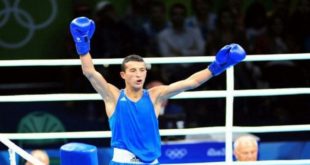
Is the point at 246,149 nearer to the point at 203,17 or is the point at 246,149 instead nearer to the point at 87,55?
the point at 87,55

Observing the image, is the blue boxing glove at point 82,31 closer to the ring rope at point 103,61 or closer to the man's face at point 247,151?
the ring rope at point 103,61

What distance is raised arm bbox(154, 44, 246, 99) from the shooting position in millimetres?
4762

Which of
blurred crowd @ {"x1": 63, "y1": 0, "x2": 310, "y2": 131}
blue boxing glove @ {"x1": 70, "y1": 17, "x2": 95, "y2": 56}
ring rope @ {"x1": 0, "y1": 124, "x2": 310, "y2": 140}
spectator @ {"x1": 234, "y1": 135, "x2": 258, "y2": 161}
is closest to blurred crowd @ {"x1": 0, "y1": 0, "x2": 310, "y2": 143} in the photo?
blurred crowd @ {"x1": 63, "y1": 0, "x2": 310, "y2": 131}

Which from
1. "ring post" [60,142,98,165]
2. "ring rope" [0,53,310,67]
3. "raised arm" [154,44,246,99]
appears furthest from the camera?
"ring rope" [0,53,310,67]

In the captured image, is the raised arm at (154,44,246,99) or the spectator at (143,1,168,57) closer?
the raised arm at (154,44,246,99)

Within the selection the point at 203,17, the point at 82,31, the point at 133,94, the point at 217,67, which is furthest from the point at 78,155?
the point at 203,17

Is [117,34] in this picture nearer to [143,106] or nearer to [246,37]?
[246,37]

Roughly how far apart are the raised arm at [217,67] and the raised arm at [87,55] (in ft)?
0.93

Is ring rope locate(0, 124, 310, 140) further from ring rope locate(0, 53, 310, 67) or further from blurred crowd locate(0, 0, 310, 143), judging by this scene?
blurred crowd locate(0, 0, 310, 143)

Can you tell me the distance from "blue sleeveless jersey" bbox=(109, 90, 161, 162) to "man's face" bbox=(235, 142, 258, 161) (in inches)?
43.7

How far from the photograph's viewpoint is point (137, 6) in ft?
29.2

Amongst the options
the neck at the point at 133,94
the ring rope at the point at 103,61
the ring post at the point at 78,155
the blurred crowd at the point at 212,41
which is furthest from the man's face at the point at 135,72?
the blurred crowd at the point at 212,41

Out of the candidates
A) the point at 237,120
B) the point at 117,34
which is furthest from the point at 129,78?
the point at 117,34

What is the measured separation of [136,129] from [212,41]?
379 centimetres
